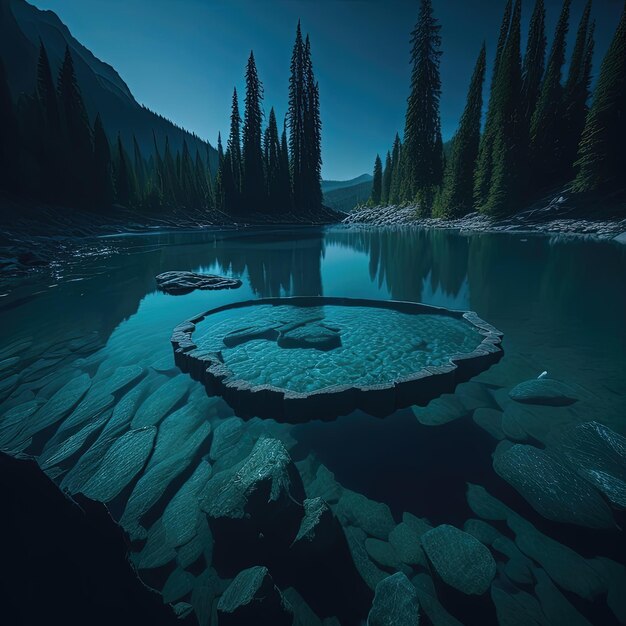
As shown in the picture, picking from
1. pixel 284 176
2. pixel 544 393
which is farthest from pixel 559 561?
pixel 284 176

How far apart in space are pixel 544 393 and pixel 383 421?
8.98ft

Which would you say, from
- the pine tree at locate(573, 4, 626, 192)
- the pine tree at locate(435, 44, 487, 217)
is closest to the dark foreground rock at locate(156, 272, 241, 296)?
the pine tree at locate(573, 4, 626, 192)

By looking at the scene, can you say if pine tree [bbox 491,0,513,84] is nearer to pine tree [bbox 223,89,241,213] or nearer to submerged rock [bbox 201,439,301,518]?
pine tree [bbox 223,89,241,213]

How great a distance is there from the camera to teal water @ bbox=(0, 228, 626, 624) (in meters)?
2.67

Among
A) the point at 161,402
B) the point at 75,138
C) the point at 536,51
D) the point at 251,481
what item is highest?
the point at 536,51

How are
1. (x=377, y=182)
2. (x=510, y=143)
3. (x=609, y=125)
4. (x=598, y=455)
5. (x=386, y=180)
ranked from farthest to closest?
(x=377, y=182), (x=386, y=180), (x=510, y=143), (x=609, y=125), (x=598, y=455)

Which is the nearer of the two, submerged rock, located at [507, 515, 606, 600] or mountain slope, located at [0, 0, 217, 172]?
submerged rock, located at [507, 515, 606, 600]

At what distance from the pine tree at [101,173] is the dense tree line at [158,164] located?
0.44ft

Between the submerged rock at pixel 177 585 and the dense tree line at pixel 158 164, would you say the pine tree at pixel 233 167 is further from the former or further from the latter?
the submerged rock at pixel 177 585

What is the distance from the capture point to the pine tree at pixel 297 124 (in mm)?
51906

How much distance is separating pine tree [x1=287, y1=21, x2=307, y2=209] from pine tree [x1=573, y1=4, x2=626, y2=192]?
3975cm

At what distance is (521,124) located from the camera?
3322 centimetres

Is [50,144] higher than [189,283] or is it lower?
higher

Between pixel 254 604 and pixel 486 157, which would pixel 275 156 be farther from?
pixel 254 604
